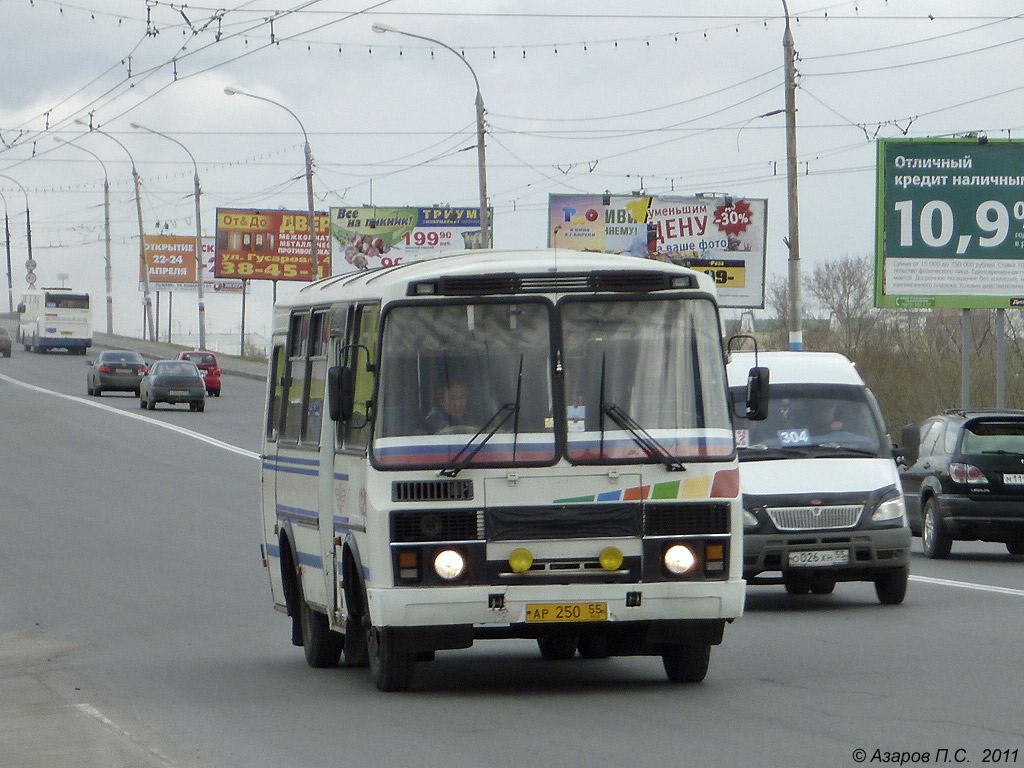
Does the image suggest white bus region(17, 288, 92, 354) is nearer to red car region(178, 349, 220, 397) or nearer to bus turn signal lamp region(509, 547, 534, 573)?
red car region(178, 349, 220, 397)

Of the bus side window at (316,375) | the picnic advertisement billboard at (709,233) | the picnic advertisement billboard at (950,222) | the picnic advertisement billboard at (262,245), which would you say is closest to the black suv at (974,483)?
the bus side window at (316,375)

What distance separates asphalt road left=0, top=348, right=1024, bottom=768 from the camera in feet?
27.2

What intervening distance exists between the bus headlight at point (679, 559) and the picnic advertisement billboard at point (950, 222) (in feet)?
93.8

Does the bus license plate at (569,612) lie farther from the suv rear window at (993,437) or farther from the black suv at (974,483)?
the suv rear window at (993,437)

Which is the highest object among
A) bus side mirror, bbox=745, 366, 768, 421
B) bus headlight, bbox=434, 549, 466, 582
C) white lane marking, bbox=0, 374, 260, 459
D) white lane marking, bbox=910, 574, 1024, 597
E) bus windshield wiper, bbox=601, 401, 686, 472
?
bus side mirror, bbox=745, 366, 768, 421

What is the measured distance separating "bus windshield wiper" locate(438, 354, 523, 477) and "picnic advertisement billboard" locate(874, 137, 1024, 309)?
94.1 ft

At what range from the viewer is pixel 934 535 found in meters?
21.1

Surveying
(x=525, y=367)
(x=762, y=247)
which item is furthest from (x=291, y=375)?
(x=762, y=247)

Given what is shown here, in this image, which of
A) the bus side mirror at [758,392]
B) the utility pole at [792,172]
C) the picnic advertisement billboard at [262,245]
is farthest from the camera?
the picnic advertisement billboard at [262,245]

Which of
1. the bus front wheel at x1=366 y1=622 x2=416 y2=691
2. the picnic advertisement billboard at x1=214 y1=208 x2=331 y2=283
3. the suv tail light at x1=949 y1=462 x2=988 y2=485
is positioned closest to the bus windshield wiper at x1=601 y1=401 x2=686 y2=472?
the bus front wheel at x1=366 y1=622 x2=416 y2=691

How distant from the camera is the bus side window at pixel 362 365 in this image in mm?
10164

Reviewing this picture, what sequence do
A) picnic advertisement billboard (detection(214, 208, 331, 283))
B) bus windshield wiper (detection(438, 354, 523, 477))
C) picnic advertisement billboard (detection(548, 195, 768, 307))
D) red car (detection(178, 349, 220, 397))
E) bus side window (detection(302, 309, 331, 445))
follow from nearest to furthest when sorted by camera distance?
bus windshield wiper (detection(438, 354, 523, 477)) → bus side window (detection(302, 309, 331, 445)) → red car (detection(178, 349, 220, 397)) → picnic advertisement billboard (detection(548, 195, 768, 307)) → picnic advertisement billboard (detection(214, 208, 331, 283))

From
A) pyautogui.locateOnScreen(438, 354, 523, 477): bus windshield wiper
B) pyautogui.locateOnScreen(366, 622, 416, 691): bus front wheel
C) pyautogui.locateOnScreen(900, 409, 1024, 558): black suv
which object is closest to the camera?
pyautogui.locateOnScreen(438, 354, 523, 477): bus windshield wiper

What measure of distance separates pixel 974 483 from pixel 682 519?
1157cm
